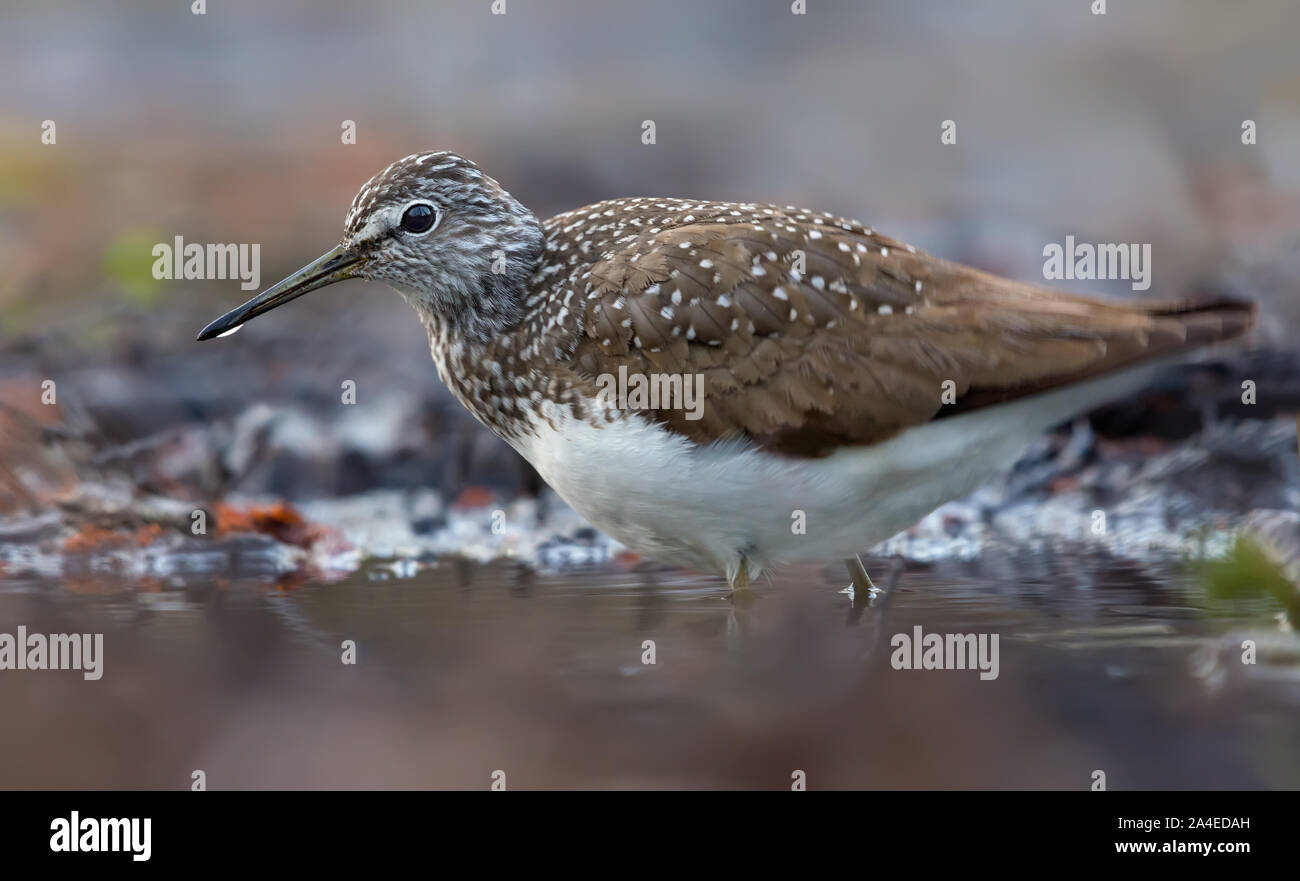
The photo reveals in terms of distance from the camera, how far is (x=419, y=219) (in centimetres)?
581

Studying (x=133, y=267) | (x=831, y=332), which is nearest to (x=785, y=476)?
(x=831, y=332)

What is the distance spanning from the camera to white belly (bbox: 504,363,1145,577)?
514 cm

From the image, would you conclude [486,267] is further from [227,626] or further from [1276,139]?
[1276,139]

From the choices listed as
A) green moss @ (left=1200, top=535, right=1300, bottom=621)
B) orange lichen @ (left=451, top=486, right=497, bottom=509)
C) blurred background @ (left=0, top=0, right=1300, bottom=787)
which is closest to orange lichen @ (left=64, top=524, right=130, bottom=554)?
blurred background @ (left=0, top=0, right=1300, bottom=787)

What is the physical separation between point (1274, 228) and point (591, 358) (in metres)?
7.52

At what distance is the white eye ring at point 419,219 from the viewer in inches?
228

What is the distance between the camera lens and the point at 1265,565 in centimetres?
325

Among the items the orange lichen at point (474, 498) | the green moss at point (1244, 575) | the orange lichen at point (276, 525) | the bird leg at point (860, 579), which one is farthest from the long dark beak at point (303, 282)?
the green moss at point (1244, 575)

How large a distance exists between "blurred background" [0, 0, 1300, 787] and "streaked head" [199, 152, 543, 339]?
1.40 meters

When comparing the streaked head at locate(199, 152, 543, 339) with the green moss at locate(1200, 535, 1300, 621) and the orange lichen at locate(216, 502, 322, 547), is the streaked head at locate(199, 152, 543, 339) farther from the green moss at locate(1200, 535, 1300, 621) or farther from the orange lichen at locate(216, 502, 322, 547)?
the green moss at locate(1200, 535, 1300, 621)

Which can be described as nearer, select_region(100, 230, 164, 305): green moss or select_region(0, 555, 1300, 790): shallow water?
select_region(0, 555, 1300, 790): shallow water

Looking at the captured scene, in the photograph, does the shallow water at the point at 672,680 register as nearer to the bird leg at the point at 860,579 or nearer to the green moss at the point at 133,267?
the bird leg at the point at 860,579

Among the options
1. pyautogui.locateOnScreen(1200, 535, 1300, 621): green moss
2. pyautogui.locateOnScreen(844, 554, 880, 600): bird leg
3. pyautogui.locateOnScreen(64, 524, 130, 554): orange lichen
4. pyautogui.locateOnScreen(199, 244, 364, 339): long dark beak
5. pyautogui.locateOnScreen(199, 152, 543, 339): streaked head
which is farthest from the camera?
pyautogui.locateOnScreen(64, 524, 130, 554): orange lichen

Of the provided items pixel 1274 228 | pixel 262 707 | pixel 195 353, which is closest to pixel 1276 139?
pixel 1274 228
